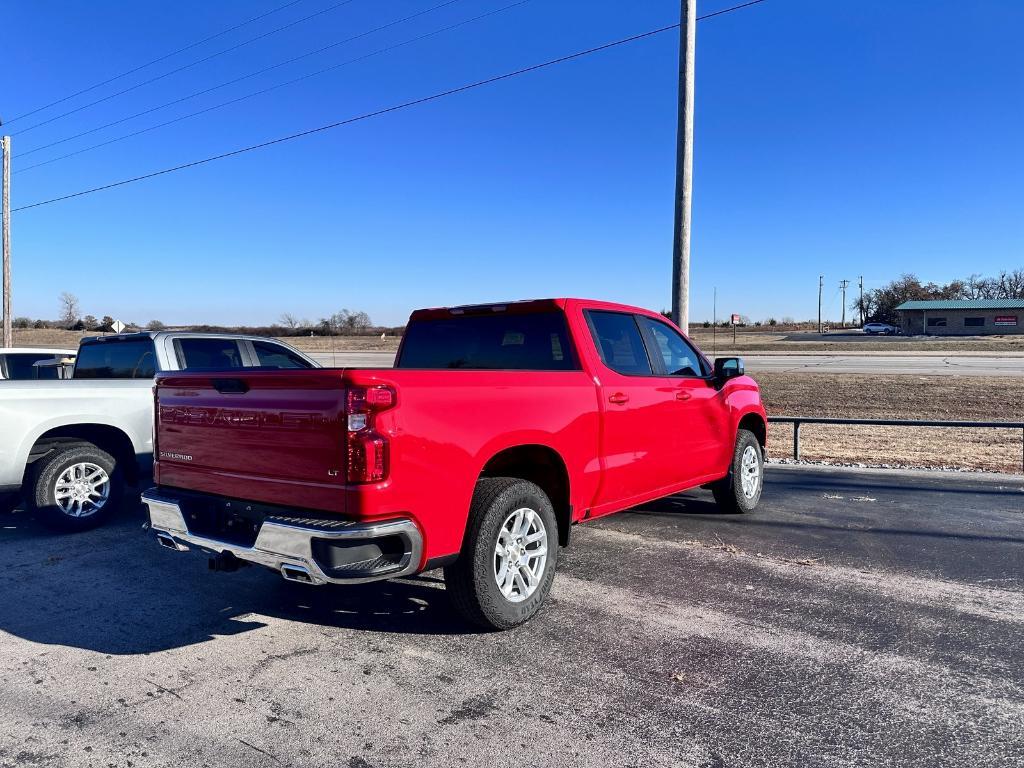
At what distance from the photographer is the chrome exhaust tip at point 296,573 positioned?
11.5ft

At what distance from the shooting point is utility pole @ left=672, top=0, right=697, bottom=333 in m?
10.4

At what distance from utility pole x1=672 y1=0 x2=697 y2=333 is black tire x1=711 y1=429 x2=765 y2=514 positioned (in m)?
3.61

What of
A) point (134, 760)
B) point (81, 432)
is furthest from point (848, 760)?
point (81, 432)

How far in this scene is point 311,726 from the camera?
10.3ft

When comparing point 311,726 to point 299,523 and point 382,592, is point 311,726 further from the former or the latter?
point 382,592

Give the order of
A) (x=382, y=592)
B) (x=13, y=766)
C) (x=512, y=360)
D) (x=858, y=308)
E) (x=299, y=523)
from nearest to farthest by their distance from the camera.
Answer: (x=13, y=766) → (x=299, y=523) → (x=382, y=592) → (x=512, y=360) → (x=858, y=308)

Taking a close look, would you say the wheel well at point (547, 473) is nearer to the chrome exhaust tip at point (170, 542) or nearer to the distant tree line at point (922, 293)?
the chrome exhaust tip at point (170, 542)

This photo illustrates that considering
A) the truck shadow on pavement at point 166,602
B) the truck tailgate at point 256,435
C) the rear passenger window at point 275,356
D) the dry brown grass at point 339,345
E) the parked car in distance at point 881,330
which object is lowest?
the truck shadow on pavement at point 166,602

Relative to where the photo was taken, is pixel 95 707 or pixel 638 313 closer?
pixel 95 707

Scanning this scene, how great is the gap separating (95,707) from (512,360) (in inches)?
123

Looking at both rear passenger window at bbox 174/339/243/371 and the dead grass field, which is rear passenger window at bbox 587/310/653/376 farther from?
the dead grass field

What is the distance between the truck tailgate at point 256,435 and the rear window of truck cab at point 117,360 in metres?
2.93

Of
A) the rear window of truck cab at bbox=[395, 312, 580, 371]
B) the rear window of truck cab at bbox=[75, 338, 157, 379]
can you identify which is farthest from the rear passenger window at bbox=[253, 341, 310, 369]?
the rear window of truck cab at bbox=[395, 312, 580, 371]

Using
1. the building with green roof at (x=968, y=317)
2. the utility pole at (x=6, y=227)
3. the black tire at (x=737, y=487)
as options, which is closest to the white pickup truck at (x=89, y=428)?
the black tire at (x=737, y=487)
